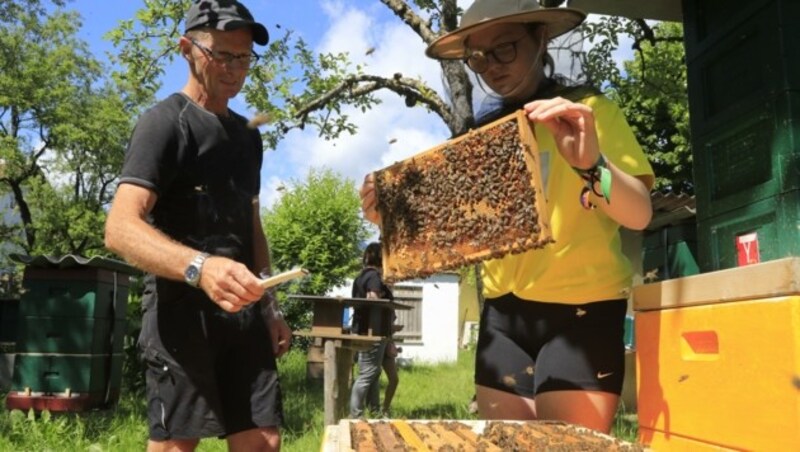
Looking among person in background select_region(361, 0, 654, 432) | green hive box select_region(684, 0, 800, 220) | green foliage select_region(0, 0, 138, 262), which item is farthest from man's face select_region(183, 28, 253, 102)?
green foliage select_region(0, 0, 138, 262)

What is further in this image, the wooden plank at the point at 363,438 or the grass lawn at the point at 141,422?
the grass lawn at the point at 141,422

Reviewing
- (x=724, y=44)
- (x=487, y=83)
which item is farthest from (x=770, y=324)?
(x=724, y=44)

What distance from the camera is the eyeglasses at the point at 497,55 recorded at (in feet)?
6.93

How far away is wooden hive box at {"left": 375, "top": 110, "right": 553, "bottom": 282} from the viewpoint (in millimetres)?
1927

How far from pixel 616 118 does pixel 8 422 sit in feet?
20.3

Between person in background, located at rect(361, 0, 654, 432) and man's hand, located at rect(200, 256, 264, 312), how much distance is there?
0.76 m

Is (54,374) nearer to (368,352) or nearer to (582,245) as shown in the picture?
(368,352)

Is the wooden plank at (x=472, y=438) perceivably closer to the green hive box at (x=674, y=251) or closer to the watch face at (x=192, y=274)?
the watch face at (x=192, y=274)

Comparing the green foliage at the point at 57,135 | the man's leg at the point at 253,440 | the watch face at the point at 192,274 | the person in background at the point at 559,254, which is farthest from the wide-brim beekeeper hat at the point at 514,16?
the green foliage at the point at 57,135

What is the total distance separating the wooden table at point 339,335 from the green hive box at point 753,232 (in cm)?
348

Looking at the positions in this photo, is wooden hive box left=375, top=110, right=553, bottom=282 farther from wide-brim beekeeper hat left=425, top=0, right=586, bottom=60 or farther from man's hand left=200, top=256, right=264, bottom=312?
man's hand left=200, top=256, right=264, bottom=312

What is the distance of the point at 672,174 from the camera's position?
57.6 feet

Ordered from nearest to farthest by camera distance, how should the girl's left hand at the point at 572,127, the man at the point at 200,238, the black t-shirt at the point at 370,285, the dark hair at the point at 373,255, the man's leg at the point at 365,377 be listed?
1. the girl's left hand at the point at 572,127
2. the man at the point at 200,238
3. the man's leg at the point at 365,377
4. the black t-shirt at the point at 370,285
5. the dark hair at the point at 373,255

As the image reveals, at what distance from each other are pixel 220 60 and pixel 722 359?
1.75 meters
